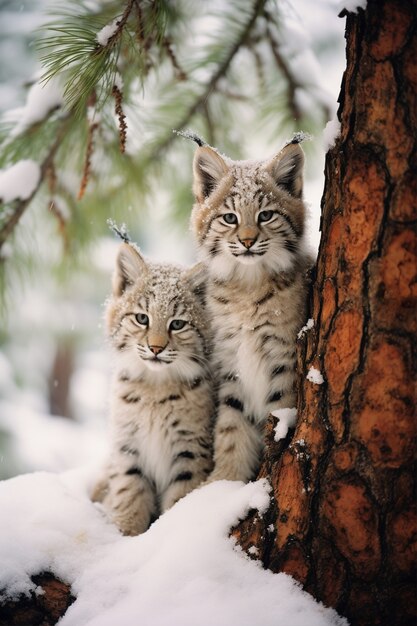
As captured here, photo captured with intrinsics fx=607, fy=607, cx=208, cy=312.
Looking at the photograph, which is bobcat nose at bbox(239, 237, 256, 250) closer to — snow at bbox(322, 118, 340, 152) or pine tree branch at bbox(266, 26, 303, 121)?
snow at bbox(322, 118, 340, 152)

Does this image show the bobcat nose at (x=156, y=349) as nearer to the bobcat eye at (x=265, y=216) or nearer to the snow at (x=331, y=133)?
the bobcat eye at (x=265, y=216)

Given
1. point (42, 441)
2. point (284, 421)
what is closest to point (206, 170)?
point (284, 421)

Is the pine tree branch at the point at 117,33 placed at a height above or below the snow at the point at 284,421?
above

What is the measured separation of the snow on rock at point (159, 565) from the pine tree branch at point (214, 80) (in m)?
2.04

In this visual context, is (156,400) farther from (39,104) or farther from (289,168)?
(39,104)

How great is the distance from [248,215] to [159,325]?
0.75 meters

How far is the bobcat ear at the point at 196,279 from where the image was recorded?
3.30 meters

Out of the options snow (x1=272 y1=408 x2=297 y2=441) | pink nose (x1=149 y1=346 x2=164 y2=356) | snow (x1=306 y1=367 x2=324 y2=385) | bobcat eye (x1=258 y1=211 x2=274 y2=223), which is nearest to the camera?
snow (x1=306 y1=367 x2=324 y2=385)

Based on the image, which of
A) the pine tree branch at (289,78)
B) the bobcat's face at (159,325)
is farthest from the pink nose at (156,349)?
the pine tree branch at (289,78)

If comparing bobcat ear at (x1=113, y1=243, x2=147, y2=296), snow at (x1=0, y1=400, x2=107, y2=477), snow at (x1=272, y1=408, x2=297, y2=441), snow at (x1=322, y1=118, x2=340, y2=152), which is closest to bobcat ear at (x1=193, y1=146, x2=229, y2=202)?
bobcat ear at (x1=113, y1=243, x2=147, y2=296)

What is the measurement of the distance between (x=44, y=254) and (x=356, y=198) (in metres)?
2.22

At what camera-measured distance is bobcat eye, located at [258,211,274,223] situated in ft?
9.33

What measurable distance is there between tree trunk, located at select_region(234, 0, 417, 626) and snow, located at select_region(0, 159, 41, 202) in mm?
1647

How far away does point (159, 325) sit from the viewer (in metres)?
3.15
